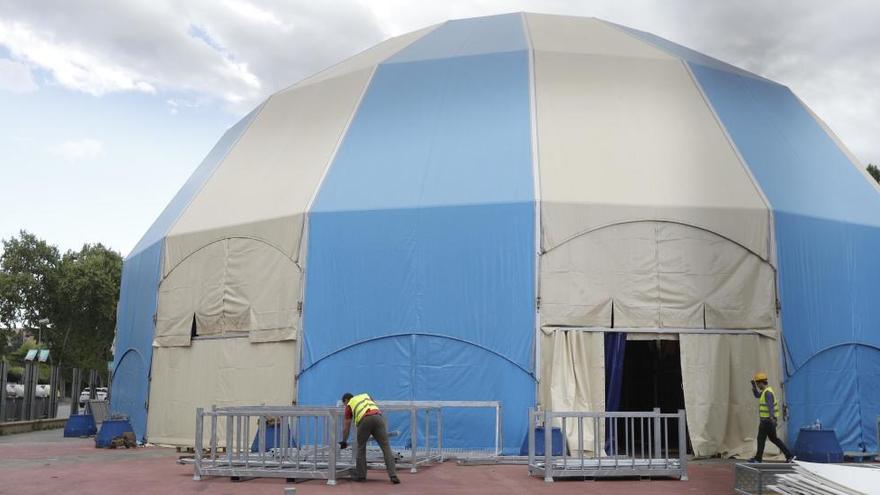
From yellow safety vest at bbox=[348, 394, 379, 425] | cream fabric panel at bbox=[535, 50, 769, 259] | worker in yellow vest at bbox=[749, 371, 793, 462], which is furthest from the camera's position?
cream fabric panel at bbox=[535, 50, 769, 259]

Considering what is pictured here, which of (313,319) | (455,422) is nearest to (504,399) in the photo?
(455,422)

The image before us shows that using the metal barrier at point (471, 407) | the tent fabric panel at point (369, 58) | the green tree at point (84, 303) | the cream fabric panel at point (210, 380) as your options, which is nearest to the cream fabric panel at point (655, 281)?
the metal barrier at point (471, 407)

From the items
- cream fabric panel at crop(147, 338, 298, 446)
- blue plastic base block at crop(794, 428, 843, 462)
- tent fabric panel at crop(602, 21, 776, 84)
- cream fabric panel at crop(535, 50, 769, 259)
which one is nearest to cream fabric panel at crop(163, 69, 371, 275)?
cream fabric panel at crop(147, 338, 298, 446)

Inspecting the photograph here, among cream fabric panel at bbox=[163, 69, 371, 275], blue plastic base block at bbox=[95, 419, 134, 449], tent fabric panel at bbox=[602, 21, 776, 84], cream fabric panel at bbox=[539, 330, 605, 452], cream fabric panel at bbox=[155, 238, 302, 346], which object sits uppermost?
tent fabric panel at bbox=[602, 21, 776, 84]

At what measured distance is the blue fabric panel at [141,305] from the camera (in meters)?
21.3

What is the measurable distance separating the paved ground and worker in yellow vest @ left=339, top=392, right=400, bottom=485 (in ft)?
0.78

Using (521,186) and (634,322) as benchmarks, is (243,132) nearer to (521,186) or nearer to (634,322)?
(521,186)

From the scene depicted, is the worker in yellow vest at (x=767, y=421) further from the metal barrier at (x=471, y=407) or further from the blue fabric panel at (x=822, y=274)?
the metal barrier at (x=471, y=407)

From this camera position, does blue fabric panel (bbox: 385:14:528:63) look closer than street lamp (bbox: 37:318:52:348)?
Yes

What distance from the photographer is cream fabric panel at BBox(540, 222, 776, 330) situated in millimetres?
17266

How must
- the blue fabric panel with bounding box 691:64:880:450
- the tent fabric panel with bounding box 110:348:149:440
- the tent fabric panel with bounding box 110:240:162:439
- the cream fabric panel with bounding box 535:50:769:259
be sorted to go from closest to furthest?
1. the blue fabric panel with bounding box 691:64:880:450
2. the cream fabric panel with bounding box 535:50:769:259
3. the tent fabric panel with bounding box 110:348:149:440
4. the tent fabric panel with bounding box 110:240:162:439

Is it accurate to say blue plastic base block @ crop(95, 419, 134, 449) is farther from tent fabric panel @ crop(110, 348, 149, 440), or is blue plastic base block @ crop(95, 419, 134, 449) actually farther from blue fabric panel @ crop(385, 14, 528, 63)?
blue fabric panel @ crop(385, 14, 528, 63)

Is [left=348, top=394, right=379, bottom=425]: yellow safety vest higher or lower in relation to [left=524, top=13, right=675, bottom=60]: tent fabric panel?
lower

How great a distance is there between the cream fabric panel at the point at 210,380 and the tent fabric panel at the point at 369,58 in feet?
27.4
